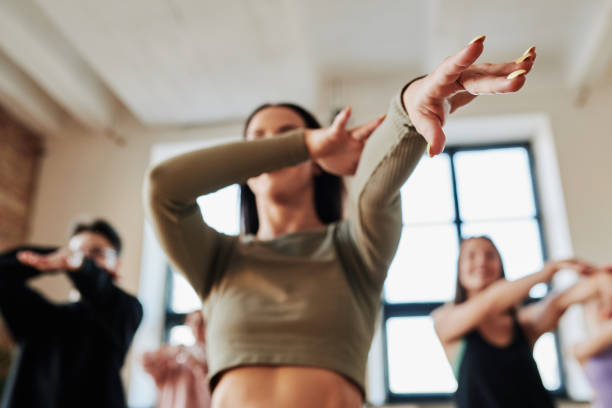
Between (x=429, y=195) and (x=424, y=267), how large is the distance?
532mm

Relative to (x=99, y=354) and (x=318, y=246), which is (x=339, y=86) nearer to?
(x=99, y=354)

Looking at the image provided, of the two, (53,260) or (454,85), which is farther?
(53,260)

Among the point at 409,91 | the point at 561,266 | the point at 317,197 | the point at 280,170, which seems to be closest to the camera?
the point at 409,91

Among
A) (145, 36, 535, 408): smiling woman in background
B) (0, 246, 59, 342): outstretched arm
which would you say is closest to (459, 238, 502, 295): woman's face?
(145, 36, 535, 408): smiling woman in background

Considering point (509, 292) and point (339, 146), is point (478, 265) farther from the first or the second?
point (339, 146)

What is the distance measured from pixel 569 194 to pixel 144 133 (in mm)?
3019

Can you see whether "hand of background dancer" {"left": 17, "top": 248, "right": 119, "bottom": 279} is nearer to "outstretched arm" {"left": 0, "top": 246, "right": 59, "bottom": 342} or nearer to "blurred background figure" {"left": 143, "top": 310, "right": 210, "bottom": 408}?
"outstretched arm" {"left": 0, "top": 246, "right": 59, "bottom": 342}

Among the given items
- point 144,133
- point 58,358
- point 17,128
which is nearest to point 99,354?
point 58,358

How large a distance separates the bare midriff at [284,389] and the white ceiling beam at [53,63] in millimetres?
2924

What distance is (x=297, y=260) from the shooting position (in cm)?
83

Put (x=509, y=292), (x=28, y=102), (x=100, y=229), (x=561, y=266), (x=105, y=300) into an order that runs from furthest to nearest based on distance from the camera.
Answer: (x=28, y=102) → (x=100, y=229) → (x=105, y=300) → (x=509, y=292) → (x=561, y=266)

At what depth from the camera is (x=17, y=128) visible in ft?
13.5

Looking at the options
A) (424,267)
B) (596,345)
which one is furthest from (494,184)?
(596,345)

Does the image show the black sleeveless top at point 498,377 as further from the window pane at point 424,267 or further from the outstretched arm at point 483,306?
the window pane at point 424,267
